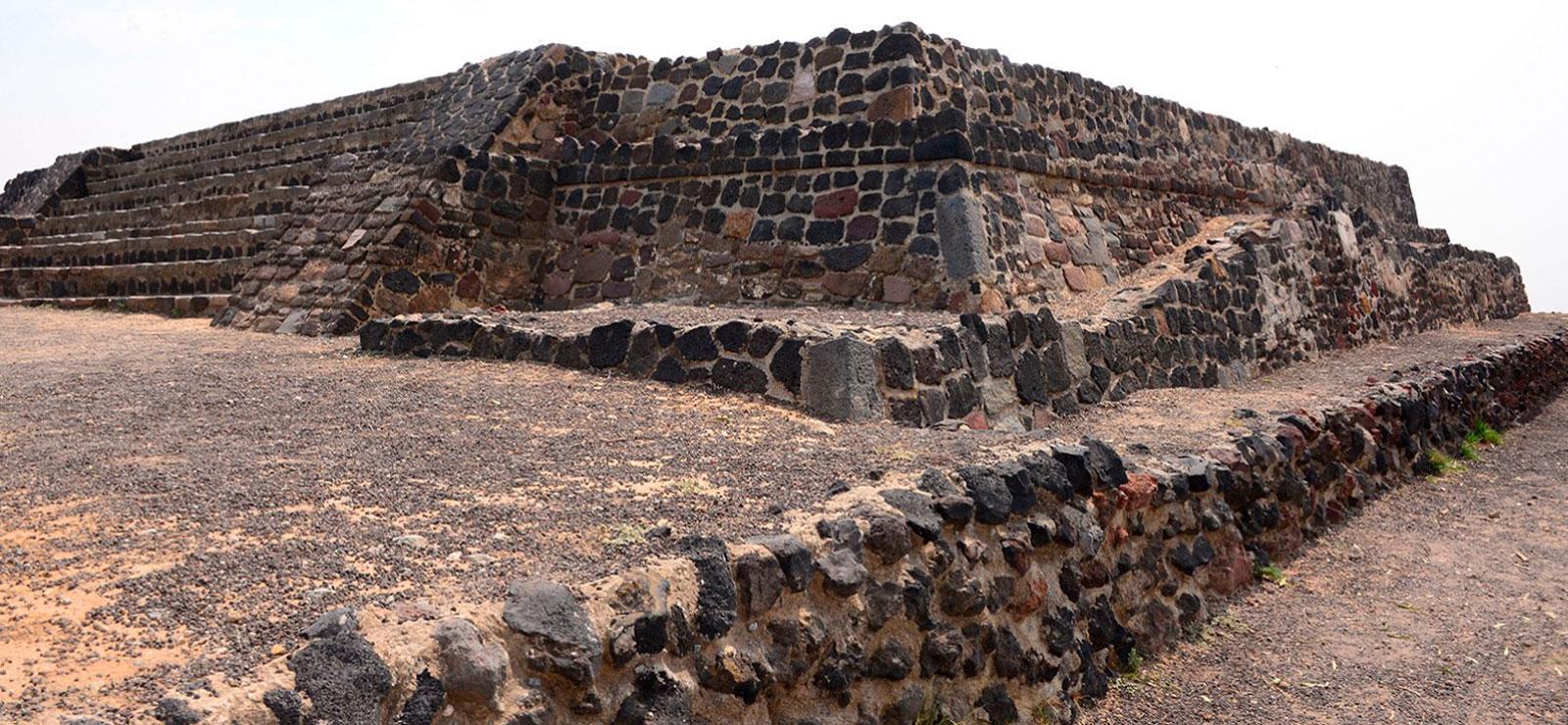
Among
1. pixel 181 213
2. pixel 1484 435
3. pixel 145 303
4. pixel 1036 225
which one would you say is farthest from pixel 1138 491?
pixel 181 213

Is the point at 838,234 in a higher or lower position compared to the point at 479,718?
higher

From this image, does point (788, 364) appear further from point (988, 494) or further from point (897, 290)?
point (897, 290)

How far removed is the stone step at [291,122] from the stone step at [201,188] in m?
0.67

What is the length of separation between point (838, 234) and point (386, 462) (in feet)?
19.2

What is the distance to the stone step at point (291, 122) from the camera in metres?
14.3

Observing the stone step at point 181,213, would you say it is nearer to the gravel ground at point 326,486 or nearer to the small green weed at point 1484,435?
the gravel ground at point 326,486

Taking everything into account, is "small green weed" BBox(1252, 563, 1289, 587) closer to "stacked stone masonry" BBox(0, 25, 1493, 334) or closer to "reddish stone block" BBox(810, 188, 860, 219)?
"stacked stone masonry" BBox(0, 25, 1493, 334)

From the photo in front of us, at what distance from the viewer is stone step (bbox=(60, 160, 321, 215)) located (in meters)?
14.6

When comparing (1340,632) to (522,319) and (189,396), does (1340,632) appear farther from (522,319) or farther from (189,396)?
(189,396)

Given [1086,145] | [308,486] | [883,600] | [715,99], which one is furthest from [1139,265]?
[308,486]

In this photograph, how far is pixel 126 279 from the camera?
14.7 m

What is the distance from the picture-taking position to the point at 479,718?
3.07 metres

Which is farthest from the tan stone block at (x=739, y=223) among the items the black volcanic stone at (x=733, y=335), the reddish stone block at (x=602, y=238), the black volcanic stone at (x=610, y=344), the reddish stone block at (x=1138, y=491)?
the reddish stone block at (x=1138, y=491)

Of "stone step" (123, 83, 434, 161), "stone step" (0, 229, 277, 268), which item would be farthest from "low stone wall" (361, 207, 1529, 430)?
"stone step" (123, 83, 434, 161)
